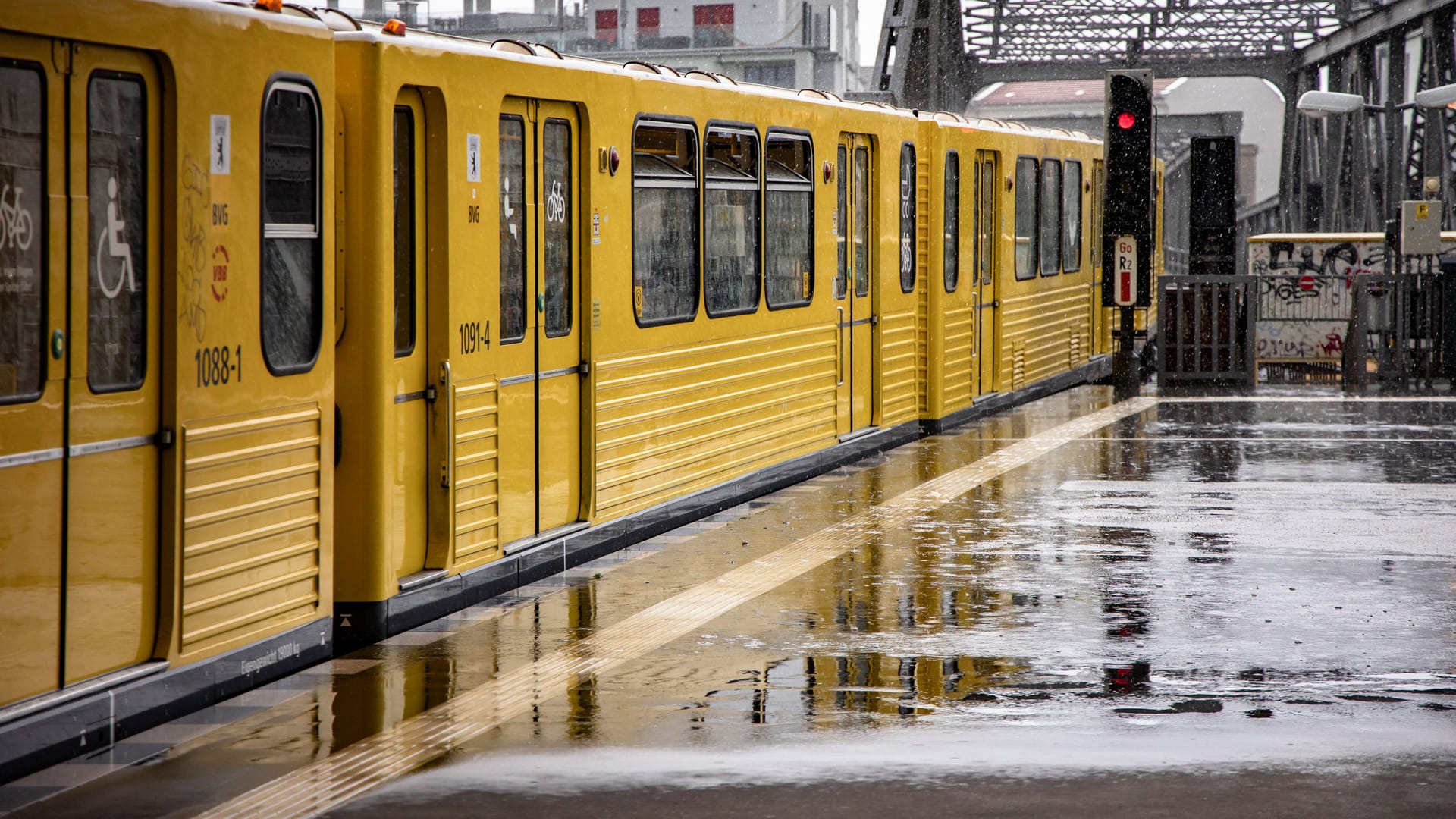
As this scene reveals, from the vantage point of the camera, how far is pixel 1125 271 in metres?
20.1

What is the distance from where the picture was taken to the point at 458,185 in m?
7.91

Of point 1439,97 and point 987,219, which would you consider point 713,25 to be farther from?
point 987,219

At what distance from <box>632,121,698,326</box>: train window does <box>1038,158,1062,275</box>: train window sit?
905cm

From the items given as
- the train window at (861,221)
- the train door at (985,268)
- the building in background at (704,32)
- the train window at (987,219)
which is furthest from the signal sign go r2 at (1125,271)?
the building in background at (704,32)

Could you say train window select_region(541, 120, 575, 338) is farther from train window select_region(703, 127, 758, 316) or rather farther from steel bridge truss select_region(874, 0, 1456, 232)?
steel bridge truss select_region(874, 0, 1456, 232)

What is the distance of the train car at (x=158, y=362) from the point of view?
5.33 metres

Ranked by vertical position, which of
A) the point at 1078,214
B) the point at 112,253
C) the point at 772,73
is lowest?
the point at 112,253

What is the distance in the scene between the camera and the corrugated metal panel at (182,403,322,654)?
6180 mm

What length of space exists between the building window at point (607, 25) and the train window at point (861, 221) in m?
70.2

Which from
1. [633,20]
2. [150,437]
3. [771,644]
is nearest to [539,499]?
[771,644]

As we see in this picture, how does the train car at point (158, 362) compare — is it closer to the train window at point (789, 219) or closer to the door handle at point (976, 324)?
the train window at point (789, 219)

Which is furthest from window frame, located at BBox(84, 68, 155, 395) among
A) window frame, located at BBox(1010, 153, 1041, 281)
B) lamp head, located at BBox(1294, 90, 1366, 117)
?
lamp head, located at BBox(1294, 90, 1366, 117)

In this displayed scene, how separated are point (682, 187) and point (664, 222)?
338 mm

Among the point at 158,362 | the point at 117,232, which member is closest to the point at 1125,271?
the point at 158,362
